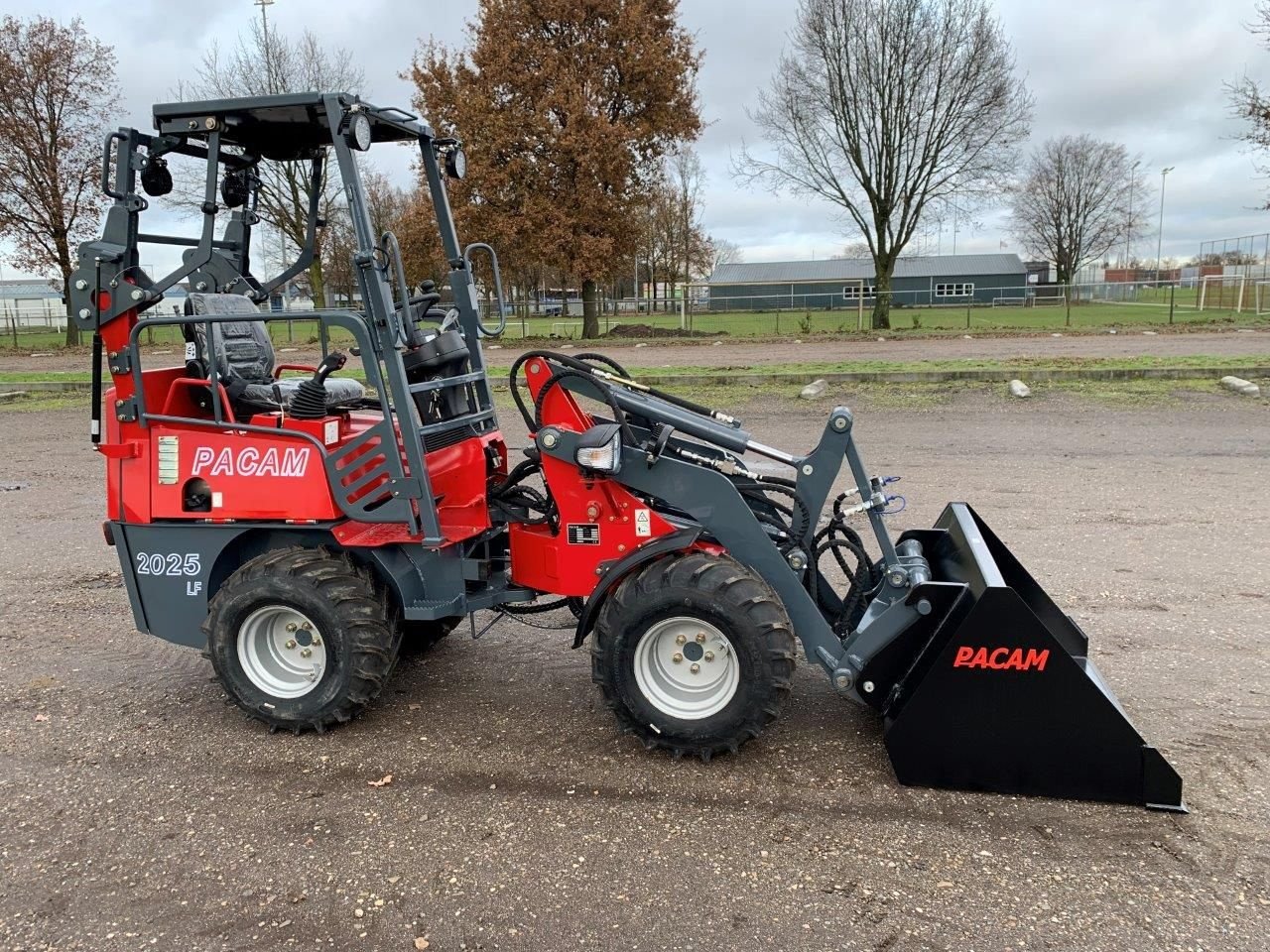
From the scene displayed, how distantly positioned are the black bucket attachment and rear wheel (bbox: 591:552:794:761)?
21.9 inches

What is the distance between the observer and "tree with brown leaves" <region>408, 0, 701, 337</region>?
26.0m

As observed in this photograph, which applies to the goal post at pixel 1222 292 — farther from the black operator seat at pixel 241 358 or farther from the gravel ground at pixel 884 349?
the black operator seat at pixel 241 358

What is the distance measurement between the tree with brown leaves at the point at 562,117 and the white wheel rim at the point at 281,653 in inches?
905

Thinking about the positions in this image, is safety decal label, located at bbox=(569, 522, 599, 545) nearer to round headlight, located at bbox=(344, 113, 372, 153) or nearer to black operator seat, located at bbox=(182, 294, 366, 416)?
black operator seat, located at bbox=(182, 294, 366, 416)


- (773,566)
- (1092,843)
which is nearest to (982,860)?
(1092,843)

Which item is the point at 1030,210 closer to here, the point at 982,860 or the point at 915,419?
the point at 915,419

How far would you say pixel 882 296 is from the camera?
31422 millimetres

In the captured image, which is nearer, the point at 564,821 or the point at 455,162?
the point at 564,821

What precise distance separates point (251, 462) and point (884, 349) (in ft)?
67.6

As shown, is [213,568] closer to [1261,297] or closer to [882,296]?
[882,296]

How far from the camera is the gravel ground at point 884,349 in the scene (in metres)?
20.3

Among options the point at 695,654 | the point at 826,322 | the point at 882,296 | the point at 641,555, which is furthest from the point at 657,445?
the point at 826,322

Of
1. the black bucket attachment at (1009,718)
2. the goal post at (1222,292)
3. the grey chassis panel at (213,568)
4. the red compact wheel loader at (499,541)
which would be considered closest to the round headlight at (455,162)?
the red compact wheel loader at (499,541)

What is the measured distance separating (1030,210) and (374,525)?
7312 centimetres
